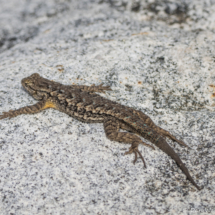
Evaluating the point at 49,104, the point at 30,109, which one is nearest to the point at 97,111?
the point at 49,104

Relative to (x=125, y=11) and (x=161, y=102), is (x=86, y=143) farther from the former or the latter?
(x=125, y=11)

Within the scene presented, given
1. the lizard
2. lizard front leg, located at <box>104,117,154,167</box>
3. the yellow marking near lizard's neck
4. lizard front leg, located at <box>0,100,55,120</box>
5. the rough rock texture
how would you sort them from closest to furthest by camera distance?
the rough rock texture → lizard front leg, located at <box>104,117,154,167</box> → the lizard → lizard front leg, located at <box>0,100,55,120</box> → the yellow marking near lizard's neck

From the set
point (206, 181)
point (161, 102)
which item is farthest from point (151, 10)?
point (206, 181)

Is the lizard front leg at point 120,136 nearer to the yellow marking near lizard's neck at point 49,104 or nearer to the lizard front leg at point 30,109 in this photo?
the yellow marking near lizard's neck at point 49,104

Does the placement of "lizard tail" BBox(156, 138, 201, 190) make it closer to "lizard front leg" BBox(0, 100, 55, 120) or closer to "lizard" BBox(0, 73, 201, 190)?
"lizard" BBox(0, 73, 201, 190)

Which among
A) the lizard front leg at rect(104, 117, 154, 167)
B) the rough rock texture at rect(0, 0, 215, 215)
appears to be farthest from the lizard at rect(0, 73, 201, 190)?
the rough rock texture at rect(0, 0, 215, 215)
